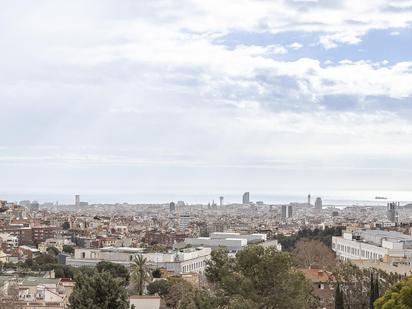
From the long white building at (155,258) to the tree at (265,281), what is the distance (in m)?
38.7

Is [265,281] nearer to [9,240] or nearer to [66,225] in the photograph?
[9,240]

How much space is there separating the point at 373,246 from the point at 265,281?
4488 centimetres

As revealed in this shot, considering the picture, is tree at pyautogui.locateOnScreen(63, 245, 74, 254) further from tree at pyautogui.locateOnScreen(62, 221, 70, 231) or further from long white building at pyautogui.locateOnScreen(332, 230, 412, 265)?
tree at pyautogui.locateOnScreen(62, 221, 70, 231)

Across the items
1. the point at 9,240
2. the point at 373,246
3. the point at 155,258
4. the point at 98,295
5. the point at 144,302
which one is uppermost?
the point at 373,246

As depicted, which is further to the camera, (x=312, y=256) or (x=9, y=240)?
(x=9, y=240)

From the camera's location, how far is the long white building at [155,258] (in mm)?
64188

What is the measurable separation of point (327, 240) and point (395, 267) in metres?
33.9

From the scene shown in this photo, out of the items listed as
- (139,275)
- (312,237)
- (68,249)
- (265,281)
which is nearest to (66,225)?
(68,249)

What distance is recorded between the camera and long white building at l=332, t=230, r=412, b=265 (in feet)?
203

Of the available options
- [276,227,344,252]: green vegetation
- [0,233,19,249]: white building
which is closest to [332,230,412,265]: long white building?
[276,227,344,252]: green vegetation

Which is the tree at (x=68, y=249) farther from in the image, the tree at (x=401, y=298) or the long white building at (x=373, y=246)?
the tree at (x=401, y=298)

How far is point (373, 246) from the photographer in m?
67.1

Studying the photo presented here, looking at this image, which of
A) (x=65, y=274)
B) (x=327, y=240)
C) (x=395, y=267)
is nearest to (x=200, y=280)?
(x=65, y=274)

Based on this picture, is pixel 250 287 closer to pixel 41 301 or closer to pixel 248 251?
pixel 248 251
